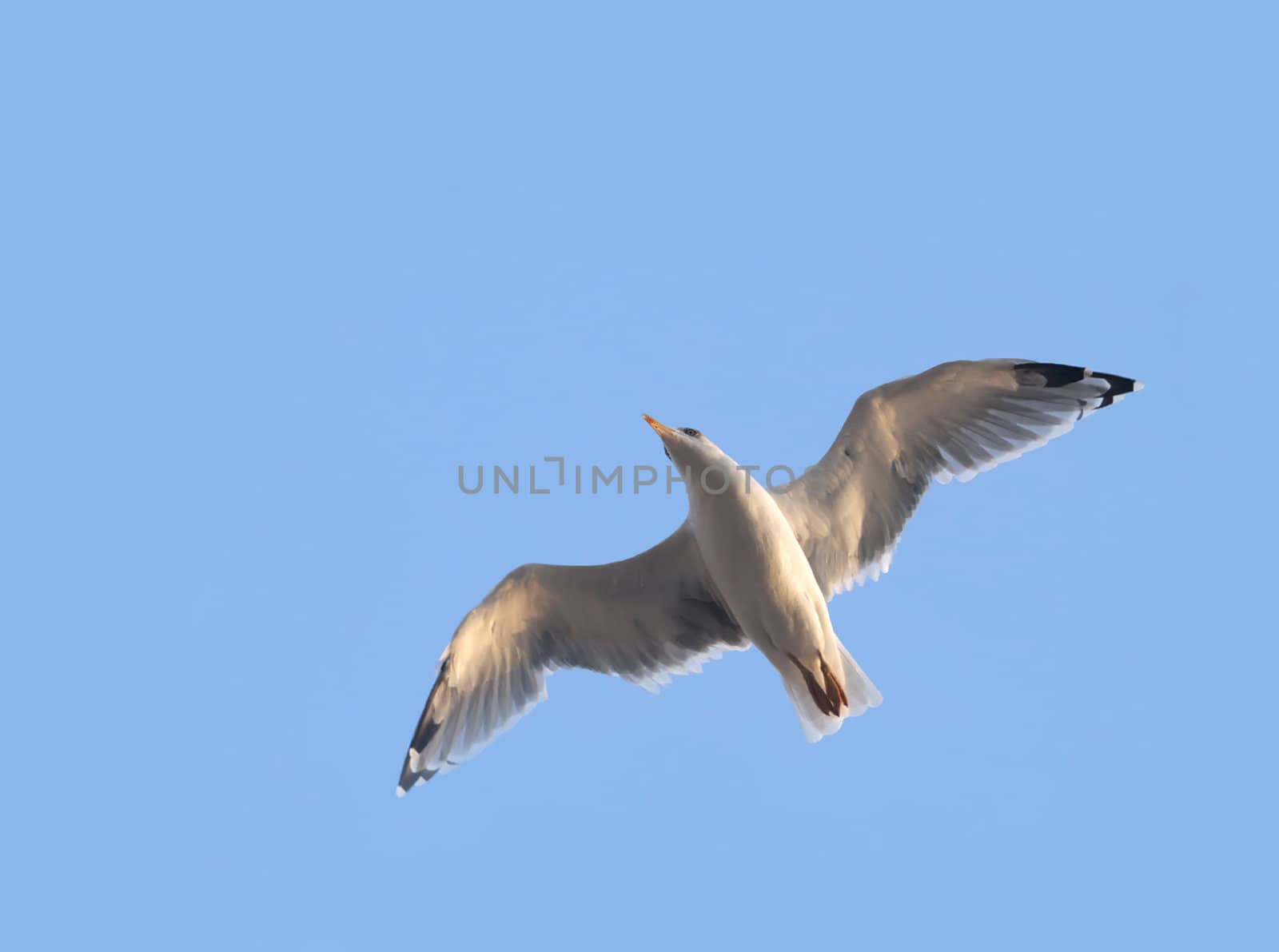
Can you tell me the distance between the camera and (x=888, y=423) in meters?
8.65

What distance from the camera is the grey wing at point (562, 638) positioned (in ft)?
28.3

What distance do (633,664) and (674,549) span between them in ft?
2.78

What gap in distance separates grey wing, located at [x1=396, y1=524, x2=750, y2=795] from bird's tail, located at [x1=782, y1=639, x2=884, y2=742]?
621 mm

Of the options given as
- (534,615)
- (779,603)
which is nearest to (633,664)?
(534,615)

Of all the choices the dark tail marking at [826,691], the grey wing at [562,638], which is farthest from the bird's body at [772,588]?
the grey wing at [562,638]

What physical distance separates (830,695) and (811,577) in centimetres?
65

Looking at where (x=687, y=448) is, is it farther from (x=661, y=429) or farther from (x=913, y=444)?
(x=913, y=444)

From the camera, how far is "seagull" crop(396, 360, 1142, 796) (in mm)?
8414

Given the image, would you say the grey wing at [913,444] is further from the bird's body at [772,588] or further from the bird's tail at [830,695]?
the bird's tail at [830,695]

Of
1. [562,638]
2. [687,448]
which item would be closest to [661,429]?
[687,448]

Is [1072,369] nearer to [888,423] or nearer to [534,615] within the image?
A: [888,423]

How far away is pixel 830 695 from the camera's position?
325 inches

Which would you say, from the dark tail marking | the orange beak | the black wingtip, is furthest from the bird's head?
the black wingtip

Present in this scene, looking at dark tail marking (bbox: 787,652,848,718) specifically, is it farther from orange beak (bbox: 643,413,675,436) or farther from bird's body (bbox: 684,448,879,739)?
orange beak (bbox: 643,413,675,436)
